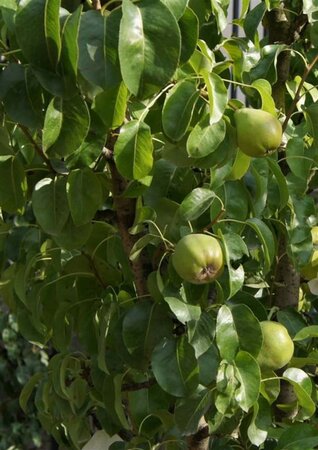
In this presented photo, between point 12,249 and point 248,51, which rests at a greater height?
point 248,51

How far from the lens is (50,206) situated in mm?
1188

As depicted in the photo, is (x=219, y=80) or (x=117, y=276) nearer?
(x=219, y=80)

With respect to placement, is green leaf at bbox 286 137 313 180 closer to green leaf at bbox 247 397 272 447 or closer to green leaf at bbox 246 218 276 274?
green leaf at bbox 246 218 276 274

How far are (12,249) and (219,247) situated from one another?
1.80 feet

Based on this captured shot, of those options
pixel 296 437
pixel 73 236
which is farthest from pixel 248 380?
pixel 73 236

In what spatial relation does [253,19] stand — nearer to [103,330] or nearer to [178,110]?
[178,110]

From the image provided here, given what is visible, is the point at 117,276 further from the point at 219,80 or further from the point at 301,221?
the point at 219,80

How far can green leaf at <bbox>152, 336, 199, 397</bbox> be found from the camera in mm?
1167

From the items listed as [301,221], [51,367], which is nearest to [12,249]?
[51,367]

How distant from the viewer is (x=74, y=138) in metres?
1.03

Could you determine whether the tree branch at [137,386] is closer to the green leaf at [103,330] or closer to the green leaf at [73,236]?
the green leaf at [103,330]

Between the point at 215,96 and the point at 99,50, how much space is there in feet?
0.55

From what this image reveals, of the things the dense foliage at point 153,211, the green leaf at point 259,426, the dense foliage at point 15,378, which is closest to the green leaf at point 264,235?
the dense foliage at point 153,211

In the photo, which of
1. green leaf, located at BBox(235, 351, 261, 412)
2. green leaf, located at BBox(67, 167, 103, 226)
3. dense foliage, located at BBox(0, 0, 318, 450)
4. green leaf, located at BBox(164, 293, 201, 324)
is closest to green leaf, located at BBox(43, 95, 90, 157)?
dense foliage, located at BBox(0, 0, 318, 450)
